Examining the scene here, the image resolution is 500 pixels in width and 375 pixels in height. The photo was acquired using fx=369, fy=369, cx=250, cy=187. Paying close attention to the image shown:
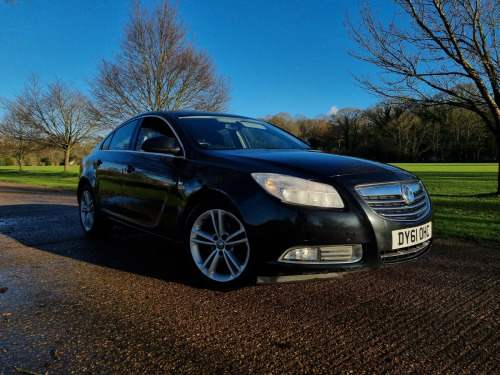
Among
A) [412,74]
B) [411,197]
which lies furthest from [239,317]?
[412,74]

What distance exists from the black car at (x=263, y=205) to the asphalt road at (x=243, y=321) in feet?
1.09

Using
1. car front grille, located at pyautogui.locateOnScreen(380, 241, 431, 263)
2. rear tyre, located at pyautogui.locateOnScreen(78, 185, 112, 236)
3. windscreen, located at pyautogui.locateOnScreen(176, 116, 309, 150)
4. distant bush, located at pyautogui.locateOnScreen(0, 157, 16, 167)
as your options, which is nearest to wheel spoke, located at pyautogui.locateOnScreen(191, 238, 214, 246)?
windscreen, located at pyautogui.locateOnScreen(176, 116, 309, 150)

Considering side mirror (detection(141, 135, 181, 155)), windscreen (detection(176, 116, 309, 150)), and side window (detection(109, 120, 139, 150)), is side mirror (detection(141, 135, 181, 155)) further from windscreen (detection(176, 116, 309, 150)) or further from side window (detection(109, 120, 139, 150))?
side window (detection(109, 120, 139, 150))

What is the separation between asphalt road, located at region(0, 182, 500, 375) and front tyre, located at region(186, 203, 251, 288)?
6.4 inches

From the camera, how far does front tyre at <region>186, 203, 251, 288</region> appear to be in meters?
2.77

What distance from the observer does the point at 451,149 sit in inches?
2432

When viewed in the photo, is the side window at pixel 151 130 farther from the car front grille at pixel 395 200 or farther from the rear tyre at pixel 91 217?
the car front grille at pixel 395 200

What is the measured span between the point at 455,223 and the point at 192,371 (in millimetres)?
5617

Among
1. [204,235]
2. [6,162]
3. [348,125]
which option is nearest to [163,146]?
[204,235]

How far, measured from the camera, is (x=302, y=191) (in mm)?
2586

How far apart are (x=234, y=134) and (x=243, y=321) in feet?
6.63

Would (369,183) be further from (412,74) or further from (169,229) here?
(412,74)

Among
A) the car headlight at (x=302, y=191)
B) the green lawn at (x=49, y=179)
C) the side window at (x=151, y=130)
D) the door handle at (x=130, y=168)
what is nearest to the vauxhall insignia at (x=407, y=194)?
the car headlight at (x=302, y=191)

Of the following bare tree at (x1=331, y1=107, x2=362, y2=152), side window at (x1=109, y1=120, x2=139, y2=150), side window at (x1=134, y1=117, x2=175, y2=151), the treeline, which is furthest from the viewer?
bare tree at (x1=331, y1=107, x2=362, y2=152)
